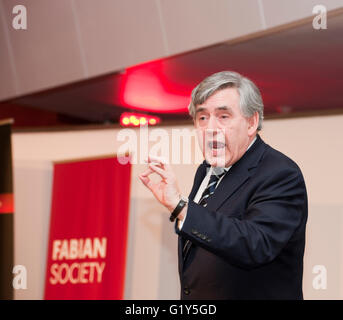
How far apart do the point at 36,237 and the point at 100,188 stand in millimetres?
813

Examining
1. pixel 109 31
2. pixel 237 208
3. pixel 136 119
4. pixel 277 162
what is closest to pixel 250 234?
pixel 237 208

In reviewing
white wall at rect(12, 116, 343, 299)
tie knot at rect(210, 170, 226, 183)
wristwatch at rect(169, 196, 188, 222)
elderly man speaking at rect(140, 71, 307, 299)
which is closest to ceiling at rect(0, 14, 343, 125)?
white wall at rect(12, 116, 343, 299)

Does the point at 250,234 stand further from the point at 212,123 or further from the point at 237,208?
the point at 212,123

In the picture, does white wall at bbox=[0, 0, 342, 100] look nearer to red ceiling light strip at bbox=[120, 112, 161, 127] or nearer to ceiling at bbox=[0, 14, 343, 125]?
ceiling at bbox=[0, 14, 343, 125]

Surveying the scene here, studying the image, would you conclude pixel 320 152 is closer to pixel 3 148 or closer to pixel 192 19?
pixel 192 19

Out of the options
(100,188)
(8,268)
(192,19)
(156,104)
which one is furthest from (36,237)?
(156,104)

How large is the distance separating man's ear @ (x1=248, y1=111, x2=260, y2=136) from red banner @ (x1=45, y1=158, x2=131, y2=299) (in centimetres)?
244

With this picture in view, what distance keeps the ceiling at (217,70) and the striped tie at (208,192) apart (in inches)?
89.5

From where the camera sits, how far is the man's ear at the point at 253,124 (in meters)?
1.96

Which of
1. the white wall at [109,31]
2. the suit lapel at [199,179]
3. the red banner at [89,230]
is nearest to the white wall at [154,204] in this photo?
the red banner at [89,230]

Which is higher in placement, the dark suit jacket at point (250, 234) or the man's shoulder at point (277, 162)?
the man's shoulder at point (277, 162)

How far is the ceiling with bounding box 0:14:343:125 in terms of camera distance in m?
5.11

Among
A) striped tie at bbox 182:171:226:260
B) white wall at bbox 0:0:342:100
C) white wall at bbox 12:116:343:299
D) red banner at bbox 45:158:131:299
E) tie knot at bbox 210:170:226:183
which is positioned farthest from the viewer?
white wall at bbox 0:0:342:100

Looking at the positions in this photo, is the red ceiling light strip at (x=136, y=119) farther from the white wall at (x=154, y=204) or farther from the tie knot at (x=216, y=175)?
the tie knot at (x=216, y=175)
